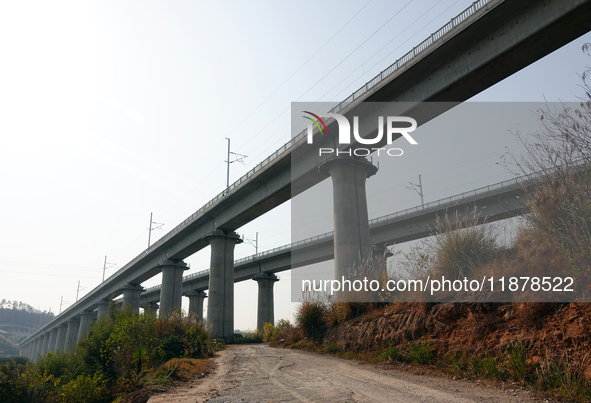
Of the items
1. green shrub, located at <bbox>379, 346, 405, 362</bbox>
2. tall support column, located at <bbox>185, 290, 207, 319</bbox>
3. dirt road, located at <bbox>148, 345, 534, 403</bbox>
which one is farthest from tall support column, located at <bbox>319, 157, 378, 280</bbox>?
tall support column, located at <bbox>185, 290, 207, 319</bbox>

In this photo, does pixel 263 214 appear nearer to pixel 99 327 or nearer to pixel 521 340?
pixel 99 327

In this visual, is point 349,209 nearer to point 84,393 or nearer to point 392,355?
point 392,355

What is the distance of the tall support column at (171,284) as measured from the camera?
163ft

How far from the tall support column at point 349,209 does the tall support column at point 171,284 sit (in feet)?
110

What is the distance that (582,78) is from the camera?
24.7 feet

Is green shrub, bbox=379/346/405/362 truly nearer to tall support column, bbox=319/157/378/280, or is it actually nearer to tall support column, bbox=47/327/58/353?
tall support column, bbox=319/157/378/280

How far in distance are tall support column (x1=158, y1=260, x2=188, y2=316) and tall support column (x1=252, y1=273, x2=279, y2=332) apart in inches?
502

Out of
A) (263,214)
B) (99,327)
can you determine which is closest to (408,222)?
(263,214)

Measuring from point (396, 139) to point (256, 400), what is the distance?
725 inches

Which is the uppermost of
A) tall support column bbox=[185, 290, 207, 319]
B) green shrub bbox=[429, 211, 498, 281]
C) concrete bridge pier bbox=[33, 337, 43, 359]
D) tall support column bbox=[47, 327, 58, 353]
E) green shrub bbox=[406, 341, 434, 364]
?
tall support column bbox=[185, 290, 207, 319]

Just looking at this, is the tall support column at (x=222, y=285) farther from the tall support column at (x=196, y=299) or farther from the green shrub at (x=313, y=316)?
the tall support column at (x=196, y=299)

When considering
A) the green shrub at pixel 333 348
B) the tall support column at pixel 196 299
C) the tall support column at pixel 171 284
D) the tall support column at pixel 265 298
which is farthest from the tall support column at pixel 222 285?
the tall support column at pixel 196 299

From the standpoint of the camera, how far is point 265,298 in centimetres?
5816

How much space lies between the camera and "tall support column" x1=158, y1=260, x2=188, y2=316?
49531mm
